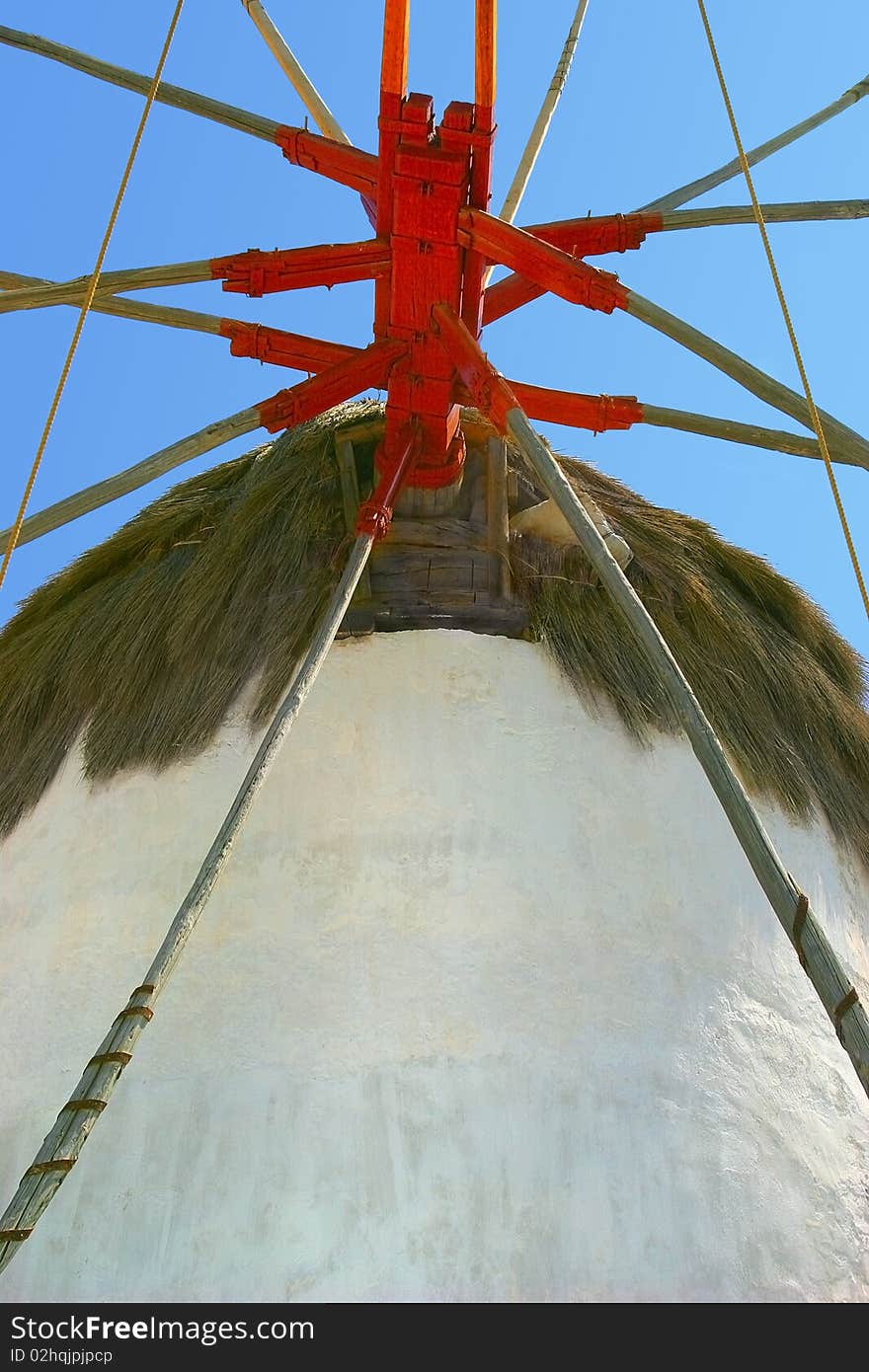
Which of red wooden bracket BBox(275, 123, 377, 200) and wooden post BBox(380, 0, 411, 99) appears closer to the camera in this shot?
wooden post BBox(380, 0, 411, 99)

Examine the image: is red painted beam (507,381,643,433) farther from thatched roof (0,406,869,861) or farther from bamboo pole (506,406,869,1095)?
bamboo pole (506,406,869,1095)

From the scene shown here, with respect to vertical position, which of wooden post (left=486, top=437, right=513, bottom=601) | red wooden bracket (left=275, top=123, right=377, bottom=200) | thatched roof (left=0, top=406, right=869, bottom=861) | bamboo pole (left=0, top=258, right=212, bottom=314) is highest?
red wooden bracket (left=275, top=123, right=377, bottom=200)

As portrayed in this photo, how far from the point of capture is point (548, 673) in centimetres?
498

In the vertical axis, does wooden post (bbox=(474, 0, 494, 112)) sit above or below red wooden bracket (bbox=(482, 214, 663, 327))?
above

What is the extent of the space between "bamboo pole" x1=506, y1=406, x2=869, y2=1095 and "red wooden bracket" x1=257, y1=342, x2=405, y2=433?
1.19m

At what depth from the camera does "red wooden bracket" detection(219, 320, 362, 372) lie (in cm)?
520

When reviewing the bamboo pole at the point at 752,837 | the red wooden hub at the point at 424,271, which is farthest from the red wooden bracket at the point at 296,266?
the bamboo pole at the point at 752,837

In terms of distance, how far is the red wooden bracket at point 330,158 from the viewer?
5125mm

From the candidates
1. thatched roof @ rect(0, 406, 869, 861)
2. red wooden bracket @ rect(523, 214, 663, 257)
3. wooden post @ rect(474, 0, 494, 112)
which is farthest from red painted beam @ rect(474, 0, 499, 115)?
thatched roof @ rect(0, 406, 869, 861)

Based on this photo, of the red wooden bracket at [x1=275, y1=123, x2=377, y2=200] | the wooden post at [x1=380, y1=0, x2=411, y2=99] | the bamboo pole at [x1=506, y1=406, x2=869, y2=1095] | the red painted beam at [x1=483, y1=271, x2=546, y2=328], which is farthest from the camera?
the red painted beam at [x1=483, y1=271, x2=546, y2=328]

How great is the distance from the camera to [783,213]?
5.53m

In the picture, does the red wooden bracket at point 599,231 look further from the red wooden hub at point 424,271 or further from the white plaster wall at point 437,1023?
the white plaster wall at point 437,1023
